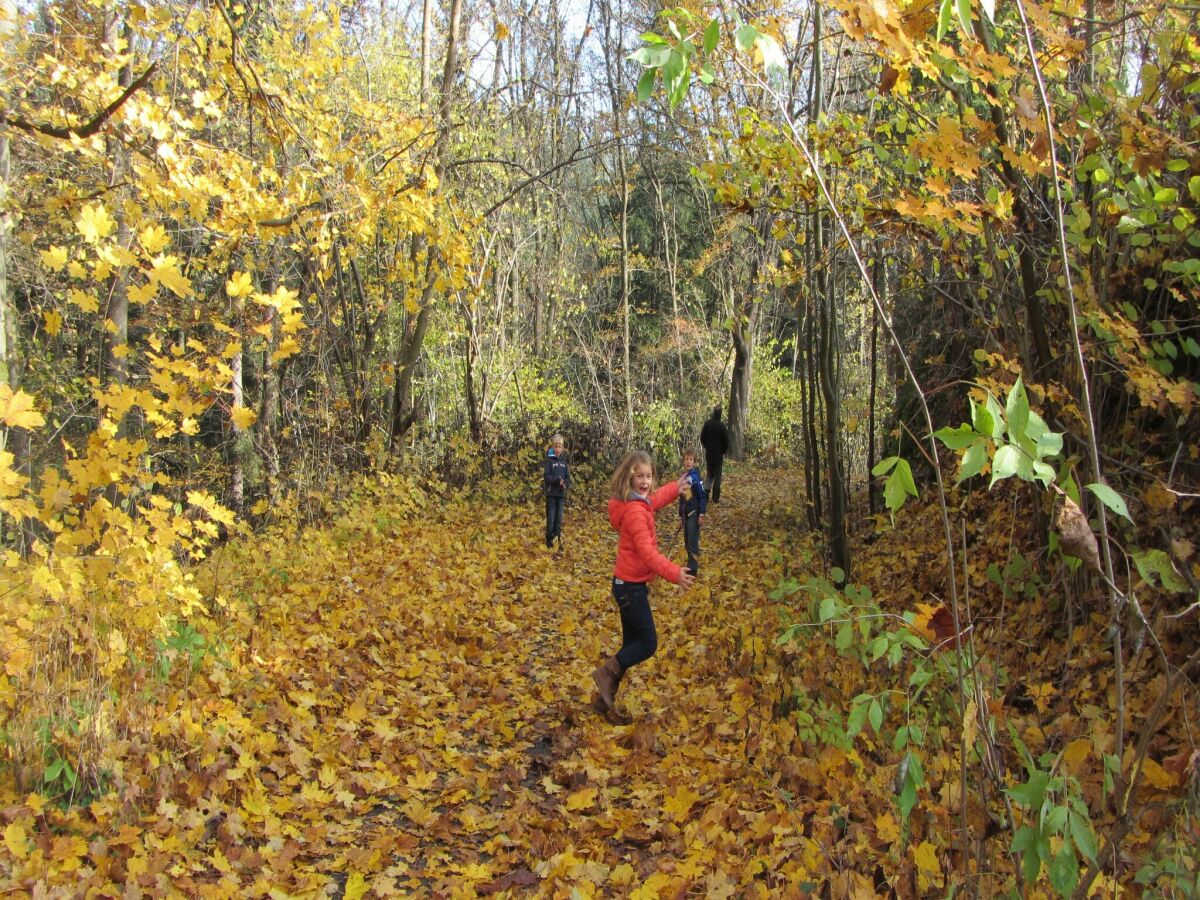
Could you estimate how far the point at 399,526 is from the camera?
11703mm

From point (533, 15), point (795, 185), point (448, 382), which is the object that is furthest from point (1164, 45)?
point (533, 15)

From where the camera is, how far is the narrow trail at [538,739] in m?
3.71

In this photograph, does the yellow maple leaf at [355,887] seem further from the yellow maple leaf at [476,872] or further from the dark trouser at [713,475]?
the dark trouser at [713,475]

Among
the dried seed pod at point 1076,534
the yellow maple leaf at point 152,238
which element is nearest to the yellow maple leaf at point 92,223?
the yellow maple leaf at point 152,238

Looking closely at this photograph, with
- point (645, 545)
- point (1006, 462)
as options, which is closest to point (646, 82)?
point (1006, 462)

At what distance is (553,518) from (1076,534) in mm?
9986

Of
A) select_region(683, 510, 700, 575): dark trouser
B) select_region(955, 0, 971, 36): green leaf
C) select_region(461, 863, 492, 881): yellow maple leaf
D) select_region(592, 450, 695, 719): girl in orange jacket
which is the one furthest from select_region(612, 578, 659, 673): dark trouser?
select_region(683, 510, 700, 575): dark trouser

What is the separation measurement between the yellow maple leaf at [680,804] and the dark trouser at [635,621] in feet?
4.20

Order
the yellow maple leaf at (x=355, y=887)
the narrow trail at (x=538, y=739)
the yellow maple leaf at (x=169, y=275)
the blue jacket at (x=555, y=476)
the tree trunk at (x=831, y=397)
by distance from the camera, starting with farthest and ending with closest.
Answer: the blue jacket at (x=555, y=476)
the tree trunk at (x=831, y=397)
the yellow maple leaf at (x=169, y=275)
the narrow trail at (x=538, y=739)
the yellow maple leaf at (x=355, y=887)

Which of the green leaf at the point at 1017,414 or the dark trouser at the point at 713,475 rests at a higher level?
the green leaf at the point at 1017,414

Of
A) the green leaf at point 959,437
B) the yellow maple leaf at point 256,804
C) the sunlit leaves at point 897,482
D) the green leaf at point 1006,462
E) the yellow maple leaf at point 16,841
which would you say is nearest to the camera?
the green leaf at point 1006,462

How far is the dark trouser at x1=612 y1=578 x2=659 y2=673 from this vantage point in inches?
216

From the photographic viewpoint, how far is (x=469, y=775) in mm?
4664

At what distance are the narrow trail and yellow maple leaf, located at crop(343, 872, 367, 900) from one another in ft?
0.34
